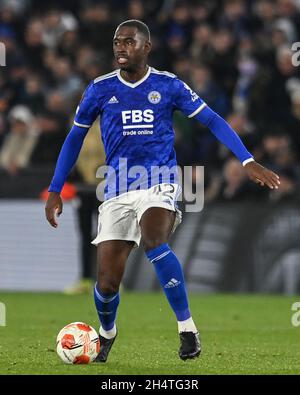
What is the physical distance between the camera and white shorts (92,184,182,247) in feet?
25.5

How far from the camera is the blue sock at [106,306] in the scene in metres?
Result: 7.89

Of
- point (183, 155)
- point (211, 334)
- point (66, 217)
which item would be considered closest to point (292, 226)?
point (183, 155)

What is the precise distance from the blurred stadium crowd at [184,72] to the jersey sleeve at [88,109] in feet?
21.6

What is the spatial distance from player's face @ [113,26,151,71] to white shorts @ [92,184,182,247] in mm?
874

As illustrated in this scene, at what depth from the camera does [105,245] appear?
306 inches

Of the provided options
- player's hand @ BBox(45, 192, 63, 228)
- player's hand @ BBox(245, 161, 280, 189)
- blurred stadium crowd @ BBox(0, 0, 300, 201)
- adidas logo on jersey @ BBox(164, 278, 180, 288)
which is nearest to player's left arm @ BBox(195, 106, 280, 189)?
player's hand @ BBox(245, 161, 280, 189)

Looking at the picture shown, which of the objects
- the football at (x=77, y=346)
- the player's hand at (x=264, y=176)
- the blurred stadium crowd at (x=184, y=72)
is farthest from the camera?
the blurred stadium crowd at (x=184, y=72)

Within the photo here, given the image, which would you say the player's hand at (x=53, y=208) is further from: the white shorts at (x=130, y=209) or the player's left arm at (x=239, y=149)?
the player's left arm at (x=239, y=149)

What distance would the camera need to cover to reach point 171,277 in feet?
25.2

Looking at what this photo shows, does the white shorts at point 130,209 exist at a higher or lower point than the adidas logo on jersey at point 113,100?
lower

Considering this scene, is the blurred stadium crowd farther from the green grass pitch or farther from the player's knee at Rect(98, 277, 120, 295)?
the player's knee at Rect(98, 277, 120, 295)

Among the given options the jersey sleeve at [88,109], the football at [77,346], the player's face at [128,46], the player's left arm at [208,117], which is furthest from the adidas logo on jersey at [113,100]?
the football at [77,346]
